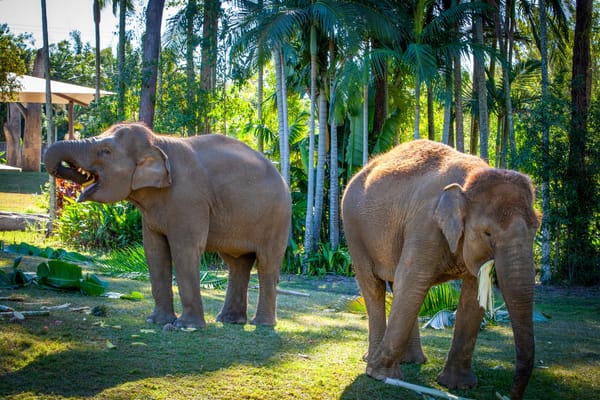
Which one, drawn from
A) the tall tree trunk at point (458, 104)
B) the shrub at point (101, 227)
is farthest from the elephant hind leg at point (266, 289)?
the tall tree trunk at point (458, 104)

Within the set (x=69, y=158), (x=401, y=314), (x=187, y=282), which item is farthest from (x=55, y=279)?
(x=401, y=314)

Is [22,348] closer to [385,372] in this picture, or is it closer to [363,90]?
[385,372]

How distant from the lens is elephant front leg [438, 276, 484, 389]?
6625 millimetres

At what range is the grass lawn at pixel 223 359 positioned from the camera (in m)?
5.90

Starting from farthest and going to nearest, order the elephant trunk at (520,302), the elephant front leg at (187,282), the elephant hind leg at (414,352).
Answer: the elephant front leg at (187,282) < the elephant hind leg at (414,352) < the elephant trunk at (520,302)

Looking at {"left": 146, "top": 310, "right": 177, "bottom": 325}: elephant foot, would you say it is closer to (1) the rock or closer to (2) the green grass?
(1) the rock

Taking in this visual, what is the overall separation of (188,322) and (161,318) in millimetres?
401

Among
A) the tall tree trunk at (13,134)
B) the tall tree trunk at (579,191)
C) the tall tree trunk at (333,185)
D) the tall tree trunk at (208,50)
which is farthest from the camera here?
the tall tree trunk at (13,134)

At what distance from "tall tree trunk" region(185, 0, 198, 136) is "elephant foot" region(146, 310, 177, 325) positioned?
13865mm

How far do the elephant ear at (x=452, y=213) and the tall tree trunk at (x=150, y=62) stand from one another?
16356 millimetres

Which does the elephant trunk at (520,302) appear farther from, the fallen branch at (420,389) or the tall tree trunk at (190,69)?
the tall tree trunk at (190,69)

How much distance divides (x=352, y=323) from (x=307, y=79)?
610 inches

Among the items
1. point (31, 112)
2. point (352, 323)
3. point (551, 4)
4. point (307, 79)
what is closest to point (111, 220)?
point (307, 79)

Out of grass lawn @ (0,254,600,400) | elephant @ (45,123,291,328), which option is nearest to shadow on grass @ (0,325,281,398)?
grass lawn @ (0,254,600,400)
